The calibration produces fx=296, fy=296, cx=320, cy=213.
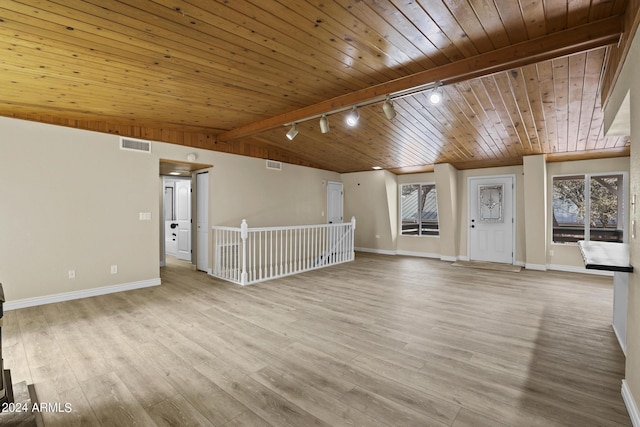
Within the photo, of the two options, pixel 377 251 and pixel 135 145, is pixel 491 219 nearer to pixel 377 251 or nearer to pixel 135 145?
pixel 377 251

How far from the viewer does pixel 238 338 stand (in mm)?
2971

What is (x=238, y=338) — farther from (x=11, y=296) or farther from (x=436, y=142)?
(x=436, y=142)

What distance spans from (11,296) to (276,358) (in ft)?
12.4

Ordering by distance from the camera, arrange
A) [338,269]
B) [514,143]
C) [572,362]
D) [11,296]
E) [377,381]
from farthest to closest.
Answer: [338,269]
[514,143]
[11,296]
[572,362]
[377,381]

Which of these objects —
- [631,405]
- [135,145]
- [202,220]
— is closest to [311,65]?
[135,145]

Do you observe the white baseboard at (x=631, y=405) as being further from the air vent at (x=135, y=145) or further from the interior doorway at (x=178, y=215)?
the interior doorway at (x=178, y=215)

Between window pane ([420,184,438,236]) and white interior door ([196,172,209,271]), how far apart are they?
223 inches

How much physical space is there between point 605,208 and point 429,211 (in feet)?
11.6

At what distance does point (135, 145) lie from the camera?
4.82 meters

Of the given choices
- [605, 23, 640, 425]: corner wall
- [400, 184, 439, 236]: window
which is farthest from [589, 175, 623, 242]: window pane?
[605, 23, 640, 425]: corner wall

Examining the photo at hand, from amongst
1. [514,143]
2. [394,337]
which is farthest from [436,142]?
[394,337]

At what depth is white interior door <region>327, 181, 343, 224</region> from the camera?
8664mm

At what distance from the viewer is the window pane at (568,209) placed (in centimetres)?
614

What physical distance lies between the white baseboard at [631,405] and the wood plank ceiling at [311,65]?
2.76 meters
